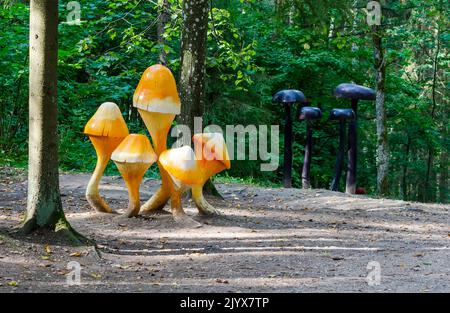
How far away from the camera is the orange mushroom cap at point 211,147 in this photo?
384 inches

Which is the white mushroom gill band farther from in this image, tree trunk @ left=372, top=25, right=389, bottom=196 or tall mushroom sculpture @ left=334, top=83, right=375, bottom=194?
tree trunk @ left=372, top=25, right=389, bottom=196

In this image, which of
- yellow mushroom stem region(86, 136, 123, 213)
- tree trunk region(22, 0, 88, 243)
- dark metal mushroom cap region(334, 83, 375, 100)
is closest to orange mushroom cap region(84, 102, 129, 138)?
yellow mushroom stem region(86, 136, 123, 213)

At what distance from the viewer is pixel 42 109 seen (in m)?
7.27

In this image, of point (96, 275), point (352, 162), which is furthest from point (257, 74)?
point (96, 275)

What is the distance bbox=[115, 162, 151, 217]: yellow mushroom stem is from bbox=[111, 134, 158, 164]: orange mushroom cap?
0.30 feet

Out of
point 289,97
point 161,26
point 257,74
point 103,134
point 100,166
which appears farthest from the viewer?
point 257,74

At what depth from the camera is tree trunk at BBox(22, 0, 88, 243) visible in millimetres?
7277

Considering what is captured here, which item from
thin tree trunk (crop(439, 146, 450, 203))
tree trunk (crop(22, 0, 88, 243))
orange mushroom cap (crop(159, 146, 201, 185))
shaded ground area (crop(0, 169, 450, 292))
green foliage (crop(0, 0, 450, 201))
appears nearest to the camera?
shaded ground area (crop(0, 169, 450, 292))

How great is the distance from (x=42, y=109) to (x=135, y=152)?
2.36 metres

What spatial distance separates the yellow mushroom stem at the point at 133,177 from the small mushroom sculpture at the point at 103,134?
568mm

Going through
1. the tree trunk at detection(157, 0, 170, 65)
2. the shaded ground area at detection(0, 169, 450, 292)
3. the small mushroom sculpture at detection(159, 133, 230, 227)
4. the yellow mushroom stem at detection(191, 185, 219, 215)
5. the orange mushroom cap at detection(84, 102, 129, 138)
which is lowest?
the shaded ground area at detection(0, 169, 450, 292)

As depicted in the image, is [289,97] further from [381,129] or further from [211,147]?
[211,147]
